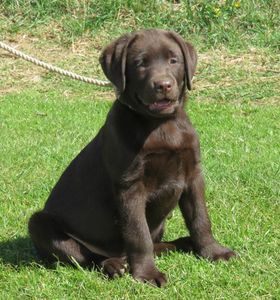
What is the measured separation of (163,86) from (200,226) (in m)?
0.90

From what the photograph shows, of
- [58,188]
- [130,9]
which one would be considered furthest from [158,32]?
[130,9]

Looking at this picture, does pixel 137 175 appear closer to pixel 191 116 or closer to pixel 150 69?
pixel 150 69

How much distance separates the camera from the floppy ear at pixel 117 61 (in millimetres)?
4395

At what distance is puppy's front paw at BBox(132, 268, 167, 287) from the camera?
4.32 meters

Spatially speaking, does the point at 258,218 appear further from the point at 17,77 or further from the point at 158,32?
the point at 17,77

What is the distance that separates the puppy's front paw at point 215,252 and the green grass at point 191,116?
0.09 metres

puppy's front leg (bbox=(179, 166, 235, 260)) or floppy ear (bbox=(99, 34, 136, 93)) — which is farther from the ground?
floppy ear (bbox=(99, 34, 136, 93))

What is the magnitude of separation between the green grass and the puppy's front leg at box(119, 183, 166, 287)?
9cm

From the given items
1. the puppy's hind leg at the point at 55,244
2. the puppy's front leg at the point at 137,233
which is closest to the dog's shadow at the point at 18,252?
the puppy's hind leg at the point at 55,244

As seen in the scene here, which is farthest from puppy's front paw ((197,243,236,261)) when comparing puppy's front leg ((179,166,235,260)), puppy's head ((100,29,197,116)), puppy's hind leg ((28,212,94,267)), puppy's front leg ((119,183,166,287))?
puppy's head ((100,29,197,116))

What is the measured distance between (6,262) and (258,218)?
1.61 metres

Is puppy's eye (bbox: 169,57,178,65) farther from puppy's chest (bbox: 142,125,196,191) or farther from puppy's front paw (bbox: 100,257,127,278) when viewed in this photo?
puppy's front paw (bbox: 100,257,127,278)

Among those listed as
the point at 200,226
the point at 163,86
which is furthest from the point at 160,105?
the point at 200,226

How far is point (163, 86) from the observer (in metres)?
4.25
